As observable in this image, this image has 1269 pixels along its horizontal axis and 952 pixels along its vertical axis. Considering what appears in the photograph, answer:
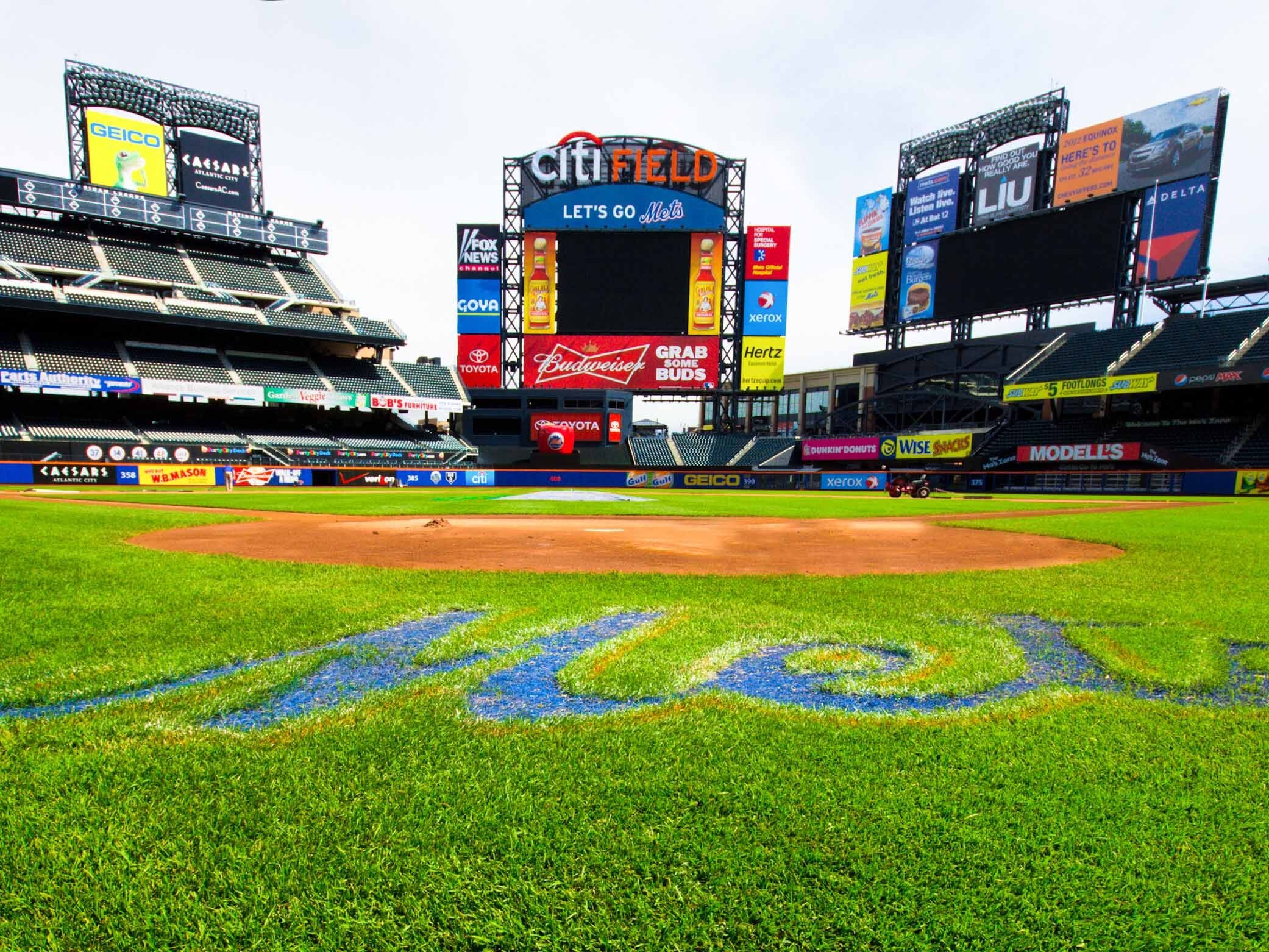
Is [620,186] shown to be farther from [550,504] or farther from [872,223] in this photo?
[550,504]

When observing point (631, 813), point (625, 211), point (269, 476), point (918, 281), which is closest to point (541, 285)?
point (625, 211)

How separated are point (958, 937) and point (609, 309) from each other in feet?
140

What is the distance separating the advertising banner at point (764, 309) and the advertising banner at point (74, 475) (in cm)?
3567

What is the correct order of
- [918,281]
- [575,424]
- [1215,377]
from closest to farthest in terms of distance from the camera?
[1215,377] → [575,424] → [918,281]

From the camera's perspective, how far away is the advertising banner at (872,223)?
45500 mm

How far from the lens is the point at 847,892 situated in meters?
1.57

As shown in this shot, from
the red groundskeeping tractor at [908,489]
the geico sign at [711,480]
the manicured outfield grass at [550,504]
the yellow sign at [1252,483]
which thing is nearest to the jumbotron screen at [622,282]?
the geico sign at [711,480]

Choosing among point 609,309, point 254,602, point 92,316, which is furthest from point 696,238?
point 254,602

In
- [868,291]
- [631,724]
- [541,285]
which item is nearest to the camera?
[631,724]

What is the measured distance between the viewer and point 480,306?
1681 inches

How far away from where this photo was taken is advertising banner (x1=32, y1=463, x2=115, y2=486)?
1018 inches

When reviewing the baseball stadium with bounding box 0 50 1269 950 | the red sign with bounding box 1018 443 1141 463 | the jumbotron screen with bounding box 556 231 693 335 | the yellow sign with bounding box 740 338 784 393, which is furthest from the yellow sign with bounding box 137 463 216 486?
the red sign with bounding box 1018 443 1141 463

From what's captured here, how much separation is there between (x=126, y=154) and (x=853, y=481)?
48.1m

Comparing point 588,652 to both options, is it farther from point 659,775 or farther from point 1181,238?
point 1181,238
